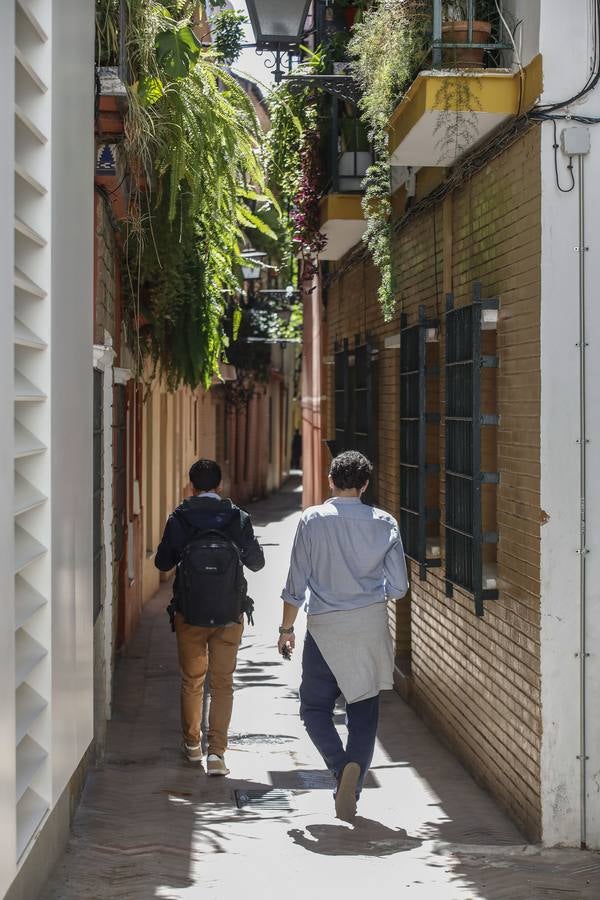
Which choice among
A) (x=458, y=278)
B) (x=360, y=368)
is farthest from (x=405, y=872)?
(x=360, y=368)

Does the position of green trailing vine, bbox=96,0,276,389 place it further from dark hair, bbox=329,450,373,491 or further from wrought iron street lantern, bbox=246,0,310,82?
dark hair, bbox=329,450,373,491

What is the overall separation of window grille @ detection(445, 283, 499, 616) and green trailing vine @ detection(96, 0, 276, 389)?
5.83 ft

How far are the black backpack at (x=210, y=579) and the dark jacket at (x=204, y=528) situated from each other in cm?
5

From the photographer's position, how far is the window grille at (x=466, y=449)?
260 inches

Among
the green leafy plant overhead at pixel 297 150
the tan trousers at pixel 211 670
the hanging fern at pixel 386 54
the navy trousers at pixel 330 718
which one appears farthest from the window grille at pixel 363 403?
the navy trousers at pixel 330 718

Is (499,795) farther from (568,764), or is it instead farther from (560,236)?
(560,236)

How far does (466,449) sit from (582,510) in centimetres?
135

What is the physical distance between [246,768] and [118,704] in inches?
80.0

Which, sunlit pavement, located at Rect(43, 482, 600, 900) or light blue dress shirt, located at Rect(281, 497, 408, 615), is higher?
light blue dress shirt, located at Rect(281, 497, 408, 615)

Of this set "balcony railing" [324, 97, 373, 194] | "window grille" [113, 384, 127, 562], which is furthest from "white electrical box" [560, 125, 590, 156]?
"balcony railing" [324, 97, 373, 194]

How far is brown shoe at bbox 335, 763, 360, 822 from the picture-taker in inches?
248

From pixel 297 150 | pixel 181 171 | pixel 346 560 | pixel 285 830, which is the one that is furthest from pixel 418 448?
pixel 297 150

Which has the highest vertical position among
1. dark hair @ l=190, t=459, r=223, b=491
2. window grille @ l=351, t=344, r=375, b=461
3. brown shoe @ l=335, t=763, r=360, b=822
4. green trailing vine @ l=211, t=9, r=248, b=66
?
green trailing vine @ l=211, t=9, r=248, b=66

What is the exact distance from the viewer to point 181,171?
7.62 meters
